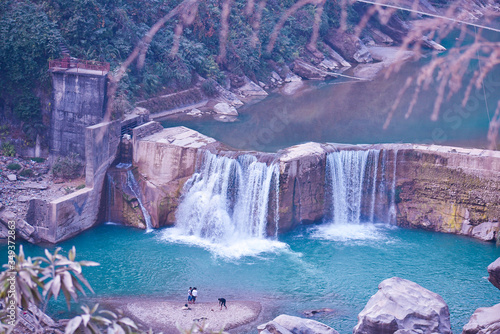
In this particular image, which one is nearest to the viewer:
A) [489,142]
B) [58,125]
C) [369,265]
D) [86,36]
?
[369,265]

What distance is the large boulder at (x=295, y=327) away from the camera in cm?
1561

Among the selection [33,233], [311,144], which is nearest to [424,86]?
[311,144]

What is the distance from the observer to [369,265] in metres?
21.2

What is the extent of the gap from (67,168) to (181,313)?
10.5 m

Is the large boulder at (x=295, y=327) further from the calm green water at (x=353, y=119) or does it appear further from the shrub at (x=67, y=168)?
the shrub at (x=67, y=168)

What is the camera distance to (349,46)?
48625 mm

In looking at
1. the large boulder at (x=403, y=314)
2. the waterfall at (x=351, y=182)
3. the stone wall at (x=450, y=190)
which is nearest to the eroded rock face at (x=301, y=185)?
the waterfall at (x=351, y=182)

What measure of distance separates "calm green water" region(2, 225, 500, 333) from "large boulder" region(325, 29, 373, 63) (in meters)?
26.4

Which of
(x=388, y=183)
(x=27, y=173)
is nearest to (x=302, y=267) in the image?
(x=388, y=183)

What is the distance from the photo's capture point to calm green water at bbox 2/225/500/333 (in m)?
19.3

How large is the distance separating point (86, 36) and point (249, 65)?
1388cm

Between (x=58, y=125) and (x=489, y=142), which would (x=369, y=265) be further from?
(x=58, y=125)

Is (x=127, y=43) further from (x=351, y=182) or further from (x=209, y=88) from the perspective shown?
(x=351, y=182)

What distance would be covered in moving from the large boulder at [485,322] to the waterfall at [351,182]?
31.0 ft
